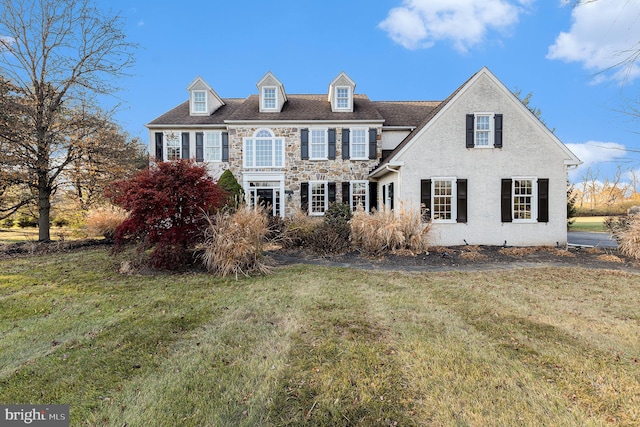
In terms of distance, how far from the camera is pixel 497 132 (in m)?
11.8

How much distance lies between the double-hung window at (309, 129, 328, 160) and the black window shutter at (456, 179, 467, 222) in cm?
768

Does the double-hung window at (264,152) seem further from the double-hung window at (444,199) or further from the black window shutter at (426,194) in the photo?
the double-hung window at (444,199)

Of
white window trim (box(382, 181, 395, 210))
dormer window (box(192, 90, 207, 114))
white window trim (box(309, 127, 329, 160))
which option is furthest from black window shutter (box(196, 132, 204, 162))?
white window trim (box(382, 181, 395, 210))

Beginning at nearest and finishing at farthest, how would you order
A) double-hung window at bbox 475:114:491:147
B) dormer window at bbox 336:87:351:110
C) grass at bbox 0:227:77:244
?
double-hung window at bbox 475:114:491:147
grass at bbox 0:227:77:244
dormer window at bbox 336:87:351:110

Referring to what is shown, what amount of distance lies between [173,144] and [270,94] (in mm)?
6403

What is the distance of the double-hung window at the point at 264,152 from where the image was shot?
16953 mm

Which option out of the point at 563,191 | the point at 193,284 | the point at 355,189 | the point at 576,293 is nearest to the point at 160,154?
the point at 355,189

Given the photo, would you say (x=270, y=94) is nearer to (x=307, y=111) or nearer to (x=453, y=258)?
(x=307, y=111)

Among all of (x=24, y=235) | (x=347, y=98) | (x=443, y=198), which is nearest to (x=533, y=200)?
(x=443, y=198)

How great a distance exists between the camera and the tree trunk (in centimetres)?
1187

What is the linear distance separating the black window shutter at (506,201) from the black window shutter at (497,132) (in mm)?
1451

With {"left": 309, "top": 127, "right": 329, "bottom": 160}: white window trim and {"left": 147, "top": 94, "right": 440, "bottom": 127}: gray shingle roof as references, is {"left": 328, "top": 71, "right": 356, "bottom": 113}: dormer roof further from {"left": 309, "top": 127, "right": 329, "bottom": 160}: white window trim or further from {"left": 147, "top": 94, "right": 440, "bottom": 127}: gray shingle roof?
{"left": 309, "top": 127, "right": 329, "bottom": 160}: white window trim

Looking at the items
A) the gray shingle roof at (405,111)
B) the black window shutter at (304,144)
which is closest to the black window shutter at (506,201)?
the gray shingle roof at (405,111)

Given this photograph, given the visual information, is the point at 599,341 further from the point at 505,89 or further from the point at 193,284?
the point at 505,89
